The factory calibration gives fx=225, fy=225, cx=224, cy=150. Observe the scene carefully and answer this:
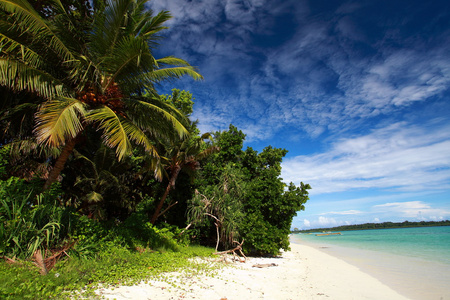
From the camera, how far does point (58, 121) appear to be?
16.4ft

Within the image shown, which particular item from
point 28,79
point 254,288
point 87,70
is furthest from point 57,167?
point 254,288

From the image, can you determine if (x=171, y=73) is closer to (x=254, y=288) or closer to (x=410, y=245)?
(x=254, y=288)

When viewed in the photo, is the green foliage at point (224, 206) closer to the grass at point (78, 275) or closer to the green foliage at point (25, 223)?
the grass at point (78, 275)

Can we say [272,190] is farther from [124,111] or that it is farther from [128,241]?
[124,111]

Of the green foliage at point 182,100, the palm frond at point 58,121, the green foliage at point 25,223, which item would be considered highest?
the green foliage at point 182,100

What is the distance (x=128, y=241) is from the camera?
7.78 meters

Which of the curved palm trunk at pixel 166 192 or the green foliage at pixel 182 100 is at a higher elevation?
the green foliage at pixel 182 100

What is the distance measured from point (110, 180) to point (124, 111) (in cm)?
484

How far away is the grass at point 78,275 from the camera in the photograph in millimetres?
3402

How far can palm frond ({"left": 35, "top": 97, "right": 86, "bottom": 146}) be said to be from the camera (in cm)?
485

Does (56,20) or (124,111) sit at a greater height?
(56,20)

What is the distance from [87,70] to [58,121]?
1.79 metres

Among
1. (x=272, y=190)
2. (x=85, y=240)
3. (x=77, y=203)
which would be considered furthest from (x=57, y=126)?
(x=272, y=190)

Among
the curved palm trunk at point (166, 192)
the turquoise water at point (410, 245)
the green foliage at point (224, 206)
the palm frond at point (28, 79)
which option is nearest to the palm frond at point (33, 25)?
the palm frond at point (28, 79)
